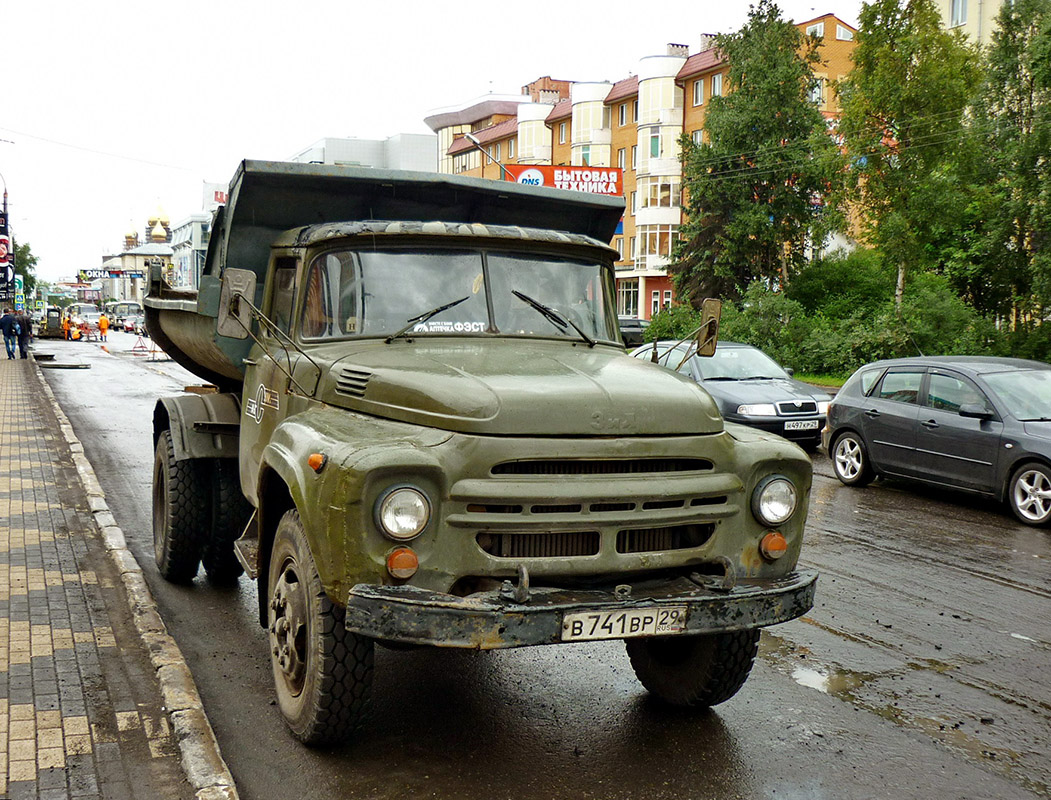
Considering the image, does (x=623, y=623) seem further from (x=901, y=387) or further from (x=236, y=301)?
(x=901, y=387)

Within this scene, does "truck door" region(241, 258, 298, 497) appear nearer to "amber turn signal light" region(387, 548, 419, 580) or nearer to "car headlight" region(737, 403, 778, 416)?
"amber turn signal light" region(387, 548, 419, 580)

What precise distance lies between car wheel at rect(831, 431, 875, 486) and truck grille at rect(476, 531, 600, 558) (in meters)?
8.85

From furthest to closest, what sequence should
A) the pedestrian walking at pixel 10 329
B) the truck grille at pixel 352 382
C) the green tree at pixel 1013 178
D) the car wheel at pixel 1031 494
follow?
the pedestrian walking at pixel 10 329
the green tree at pixel 1013 178
the car wheel at pixel 1031 494
the truck grille at pixel 352 382

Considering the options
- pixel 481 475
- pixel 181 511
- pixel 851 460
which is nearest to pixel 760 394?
pixel 851 460

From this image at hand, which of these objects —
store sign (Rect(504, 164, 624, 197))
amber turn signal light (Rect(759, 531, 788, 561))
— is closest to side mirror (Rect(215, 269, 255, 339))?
amber turn signal light (Rect(759, 531, 788, 561))

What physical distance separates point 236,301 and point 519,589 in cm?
213

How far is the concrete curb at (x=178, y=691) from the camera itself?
3951 mm

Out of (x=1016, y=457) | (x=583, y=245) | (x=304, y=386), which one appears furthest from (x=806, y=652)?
(x=1016, y=457)

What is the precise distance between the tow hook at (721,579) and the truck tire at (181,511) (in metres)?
3.71

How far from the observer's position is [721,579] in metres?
4.17

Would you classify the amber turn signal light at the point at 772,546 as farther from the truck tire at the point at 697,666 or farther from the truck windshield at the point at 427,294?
the truck windshield at the point at 427,294

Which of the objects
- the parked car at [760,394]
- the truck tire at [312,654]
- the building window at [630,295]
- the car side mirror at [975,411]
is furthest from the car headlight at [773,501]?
the building window at [630,295]

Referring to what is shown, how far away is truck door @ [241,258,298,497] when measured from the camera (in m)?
5.32

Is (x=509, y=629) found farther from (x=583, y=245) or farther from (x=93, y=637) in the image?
(x=93, y=637)
